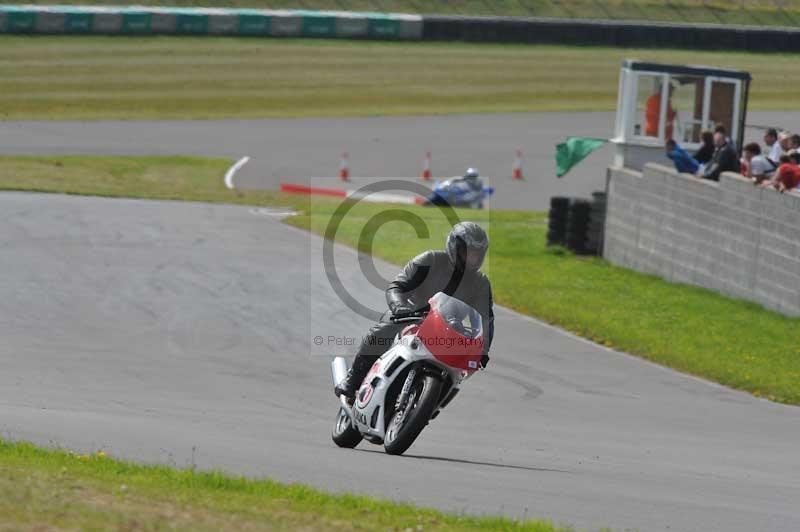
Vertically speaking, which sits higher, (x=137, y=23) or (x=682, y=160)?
(x=137, y=23)

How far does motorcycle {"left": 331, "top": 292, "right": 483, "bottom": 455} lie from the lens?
9.12 m

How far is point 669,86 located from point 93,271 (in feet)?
37.7

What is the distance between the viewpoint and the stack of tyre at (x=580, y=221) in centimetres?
2470

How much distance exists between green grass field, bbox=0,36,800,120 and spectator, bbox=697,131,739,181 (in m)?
28.8

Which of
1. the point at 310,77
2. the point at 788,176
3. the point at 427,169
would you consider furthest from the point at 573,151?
the point at 310,77

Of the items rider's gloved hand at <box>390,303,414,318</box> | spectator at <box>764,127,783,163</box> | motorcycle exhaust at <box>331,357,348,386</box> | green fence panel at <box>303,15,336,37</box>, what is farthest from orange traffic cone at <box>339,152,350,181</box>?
rider's gloved hand at <box>390,303,414,318</box>

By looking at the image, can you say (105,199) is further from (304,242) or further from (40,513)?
(40,513)

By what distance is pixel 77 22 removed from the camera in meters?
51.9

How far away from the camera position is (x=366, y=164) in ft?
130

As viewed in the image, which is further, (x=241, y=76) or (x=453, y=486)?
(x=241, y=76)

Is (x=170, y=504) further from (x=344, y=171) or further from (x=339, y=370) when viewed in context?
(x=344, y=171)

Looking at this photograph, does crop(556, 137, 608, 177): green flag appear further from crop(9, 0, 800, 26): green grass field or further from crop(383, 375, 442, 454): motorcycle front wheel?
crop(9, 0, 800, 26): green grass field

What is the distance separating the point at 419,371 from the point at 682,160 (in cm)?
1401

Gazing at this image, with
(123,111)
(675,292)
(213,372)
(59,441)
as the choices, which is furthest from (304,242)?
(123,111)
